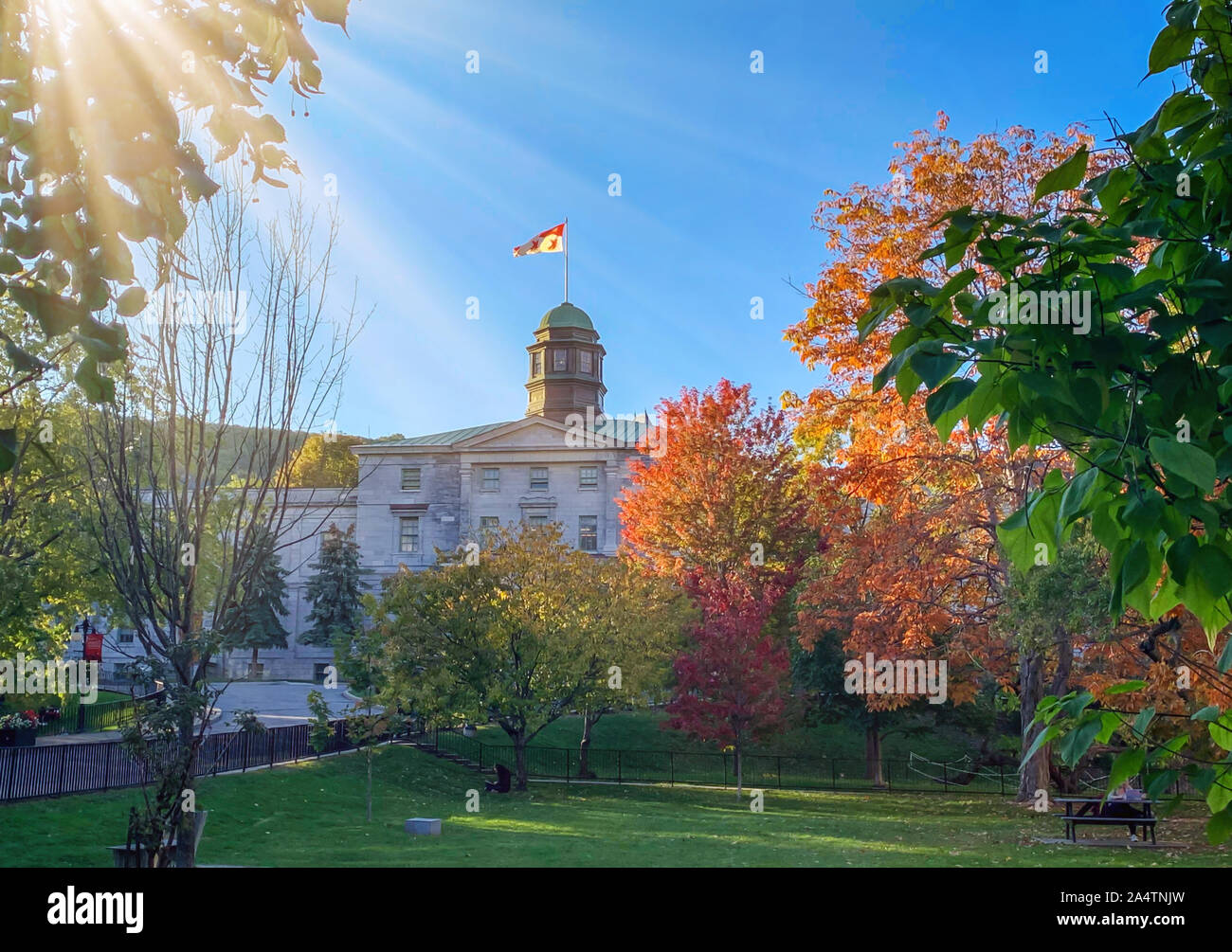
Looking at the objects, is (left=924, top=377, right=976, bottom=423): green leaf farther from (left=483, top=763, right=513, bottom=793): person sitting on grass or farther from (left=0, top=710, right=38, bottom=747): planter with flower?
(left=483, top=763, right=513, bottom=793): person sitting on grass

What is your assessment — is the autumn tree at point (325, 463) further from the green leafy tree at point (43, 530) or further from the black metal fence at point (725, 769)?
the green leafy tree at point (43, 530)

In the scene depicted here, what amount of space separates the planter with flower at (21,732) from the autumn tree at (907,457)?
20.9 m

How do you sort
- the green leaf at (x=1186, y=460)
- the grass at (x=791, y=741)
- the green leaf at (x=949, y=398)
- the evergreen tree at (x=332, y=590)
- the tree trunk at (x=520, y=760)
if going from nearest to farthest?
the green leaf at (x=1186, y=460) < the green leaf at (x=949, y=398) < the tree trunk at (x=520, y=760) < the grass at (x=791, y=741) < the evergreen tree at (x=332, y=590)

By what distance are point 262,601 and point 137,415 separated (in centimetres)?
5242

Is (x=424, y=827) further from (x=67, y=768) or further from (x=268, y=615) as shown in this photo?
(x=268, y=615)

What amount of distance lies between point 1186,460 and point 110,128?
135 inches

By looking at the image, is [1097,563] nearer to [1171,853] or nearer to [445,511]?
[1171,853]

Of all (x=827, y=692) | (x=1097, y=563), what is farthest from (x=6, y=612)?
(x=827, y=692)

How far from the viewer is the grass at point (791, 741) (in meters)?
40.4

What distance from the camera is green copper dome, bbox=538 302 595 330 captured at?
2435 inches

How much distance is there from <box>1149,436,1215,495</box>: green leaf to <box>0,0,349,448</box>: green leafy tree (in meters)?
2.95

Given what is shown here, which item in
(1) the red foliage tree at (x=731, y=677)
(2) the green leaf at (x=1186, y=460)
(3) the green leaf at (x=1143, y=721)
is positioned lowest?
(1) the red foliage tree at (x=731, y=677)

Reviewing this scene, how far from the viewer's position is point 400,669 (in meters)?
28.7

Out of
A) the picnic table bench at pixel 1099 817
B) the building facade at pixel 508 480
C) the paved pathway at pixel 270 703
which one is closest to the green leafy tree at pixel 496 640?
the paved pathway at pixel 270 703
